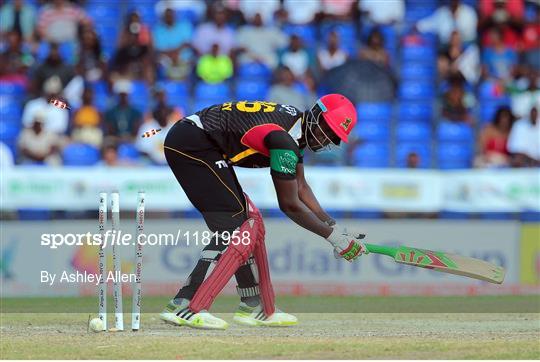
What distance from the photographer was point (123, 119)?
1542cm

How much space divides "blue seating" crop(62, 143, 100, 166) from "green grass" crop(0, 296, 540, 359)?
3585 mm

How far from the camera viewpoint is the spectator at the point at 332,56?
16672 millimetres

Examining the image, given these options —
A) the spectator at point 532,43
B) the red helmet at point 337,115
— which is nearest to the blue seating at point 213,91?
the spectator at point 532,43

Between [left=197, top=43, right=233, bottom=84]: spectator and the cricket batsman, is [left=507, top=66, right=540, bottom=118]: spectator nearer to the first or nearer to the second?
[left=197, top=43, right=233, bottom=84]: spectator

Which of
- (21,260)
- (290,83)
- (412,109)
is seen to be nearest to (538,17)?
(412,109)

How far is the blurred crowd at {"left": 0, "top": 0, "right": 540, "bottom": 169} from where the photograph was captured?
15383mm

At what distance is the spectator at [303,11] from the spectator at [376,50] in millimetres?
1015

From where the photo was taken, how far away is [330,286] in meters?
13.8

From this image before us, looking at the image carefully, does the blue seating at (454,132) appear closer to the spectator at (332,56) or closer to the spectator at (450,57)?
the spectator at (450,57)

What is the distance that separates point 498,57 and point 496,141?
2.19m

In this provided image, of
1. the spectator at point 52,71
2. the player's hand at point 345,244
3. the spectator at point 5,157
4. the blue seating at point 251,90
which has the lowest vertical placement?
the player's hand at point 345,244

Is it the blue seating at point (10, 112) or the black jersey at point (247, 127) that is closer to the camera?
the black jersey at point (247, 127)

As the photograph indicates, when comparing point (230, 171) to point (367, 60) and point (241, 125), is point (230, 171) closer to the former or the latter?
point (241, 125)

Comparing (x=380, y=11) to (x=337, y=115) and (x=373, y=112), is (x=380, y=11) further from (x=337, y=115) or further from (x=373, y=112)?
(x=337, y=115)
